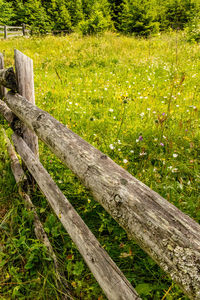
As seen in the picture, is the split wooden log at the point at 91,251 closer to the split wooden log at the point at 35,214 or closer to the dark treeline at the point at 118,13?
the split wooden log at the point at 35,214

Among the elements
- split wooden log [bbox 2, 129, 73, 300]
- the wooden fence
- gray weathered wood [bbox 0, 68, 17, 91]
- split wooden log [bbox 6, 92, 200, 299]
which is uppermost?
the wooden fence

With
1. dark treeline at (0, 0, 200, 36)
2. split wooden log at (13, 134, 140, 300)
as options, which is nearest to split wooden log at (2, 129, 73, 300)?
split wooden log at (13, 134, 140, 300)

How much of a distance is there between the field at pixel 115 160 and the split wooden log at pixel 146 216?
0.67m

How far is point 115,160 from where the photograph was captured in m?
2.71

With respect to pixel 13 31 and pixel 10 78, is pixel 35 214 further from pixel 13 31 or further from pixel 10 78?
pixel 13 31

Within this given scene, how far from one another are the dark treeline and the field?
724 cm

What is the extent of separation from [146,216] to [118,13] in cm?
2746

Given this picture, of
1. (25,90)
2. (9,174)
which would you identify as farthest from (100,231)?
(25,90)

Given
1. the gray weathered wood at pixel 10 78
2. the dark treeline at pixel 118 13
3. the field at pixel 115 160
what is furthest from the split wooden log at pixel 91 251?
the dark treeline at pixel 118 13

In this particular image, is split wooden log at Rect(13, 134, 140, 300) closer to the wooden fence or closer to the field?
the field

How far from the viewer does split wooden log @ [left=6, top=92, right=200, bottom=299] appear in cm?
64

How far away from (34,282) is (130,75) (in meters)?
5.26

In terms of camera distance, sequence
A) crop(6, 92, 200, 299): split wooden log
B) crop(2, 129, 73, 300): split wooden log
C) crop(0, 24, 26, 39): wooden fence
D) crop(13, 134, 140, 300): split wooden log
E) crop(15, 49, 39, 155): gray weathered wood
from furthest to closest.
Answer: crop(0, 24, 26, 39): wooden fence → crop(15, 49, 39, 155): gray weathered wood → crop(2, 129, 73, 300): split wooden log → crop(13, 134, 140, 300): split wooden log → crop(6, 92, 200, 299): split wooden log

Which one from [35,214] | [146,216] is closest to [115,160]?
[35,214]
